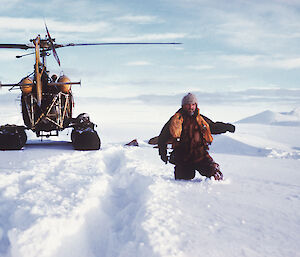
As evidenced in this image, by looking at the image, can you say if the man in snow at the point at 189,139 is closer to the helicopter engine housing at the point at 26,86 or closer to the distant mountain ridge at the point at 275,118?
the helicopter engine housing at the point at 26,86

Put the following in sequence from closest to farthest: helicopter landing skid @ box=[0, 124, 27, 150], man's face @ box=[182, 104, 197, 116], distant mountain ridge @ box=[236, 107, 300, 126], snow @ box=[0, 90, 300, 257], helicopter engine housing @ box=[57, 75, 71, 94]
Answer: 1. snow @ box=[0, 90, 300, 257]
2. man's face @ box=[182, 104, 197, 116]
3. helicopter landing skid @ box=[0, 124, 27, 150]
4. helicopter engine housing @ box=[57, 75, 71, 94]
5. distant mountain ridge @ box=[236, 107, 300, 126]

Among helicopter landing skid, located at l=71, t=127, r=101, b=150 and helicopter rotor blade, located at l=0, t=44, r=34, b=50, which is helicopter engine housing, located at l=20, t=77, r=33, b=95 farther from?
helicopter landing skid, located at l=71, t=127, r=101, b=150

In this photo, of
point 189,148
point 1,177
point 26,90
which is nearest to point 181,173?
point 189,148

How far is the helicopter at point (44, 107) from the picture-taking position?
9242mm

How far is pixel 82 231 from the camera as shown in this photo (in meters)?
3.08

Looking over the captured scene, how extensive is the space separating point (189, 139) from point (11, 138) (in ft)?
22.9

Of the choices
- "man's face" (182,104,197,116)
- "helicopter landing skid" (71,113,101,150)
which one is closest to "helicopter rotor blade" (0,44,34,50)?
"helicopter landing skid" (71,113,101,150)

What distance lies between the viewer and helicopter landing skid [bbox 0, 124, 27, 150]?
9.15m

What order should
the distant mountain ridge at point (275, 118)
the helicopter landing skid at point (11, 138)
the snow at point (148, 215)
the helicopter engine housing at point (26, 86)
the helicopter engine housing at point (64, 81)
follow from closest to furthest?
the snow at point (148, 215) < the helicopter landing skid at point (11, 138) < the helicopter engine housing at point (26, 86) < the helicopter engine housing at point (64, 81) < the distant mountain ridge at point (275, 118)

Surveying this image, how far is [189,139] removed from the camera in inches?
173

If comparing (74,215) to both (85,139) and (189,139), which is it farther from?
(85,139)

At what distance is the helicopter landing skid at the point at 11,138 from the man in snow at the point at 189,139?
6.55 m

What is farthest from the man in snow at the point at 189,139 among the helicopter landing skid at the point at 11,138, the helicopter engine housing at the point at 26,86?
the helicopter engine housing at the point at 26,86

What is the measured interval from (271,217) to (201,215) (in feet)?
2.23
